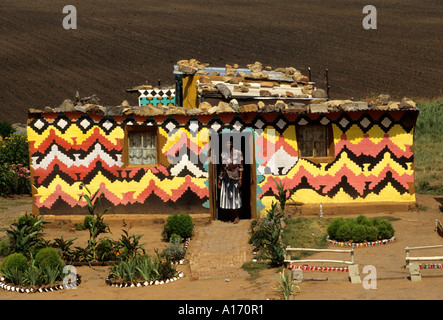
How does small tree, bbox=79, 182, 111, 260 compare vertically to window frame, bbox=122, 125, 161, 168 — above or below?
below

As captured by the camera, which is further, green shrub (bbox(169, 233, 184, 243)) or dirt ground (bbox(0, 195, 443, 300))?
green shrub (bbox(169, 233, 184, 243))

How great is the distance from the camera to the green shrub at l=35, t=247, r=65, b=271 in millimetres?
15334

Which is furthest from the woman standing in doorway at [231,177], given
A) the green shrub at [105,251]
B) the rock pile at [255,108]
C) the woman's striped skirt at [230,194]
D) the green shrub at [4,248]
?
the green shrub at [4,248]

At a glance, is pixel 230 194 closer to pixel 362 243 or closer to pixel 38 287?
pixel 362 243

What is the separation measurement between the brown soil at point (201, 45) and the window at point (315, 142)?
28.6 meters

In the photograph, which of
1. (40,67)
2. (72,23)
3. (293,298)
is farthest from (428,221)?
(72,23)

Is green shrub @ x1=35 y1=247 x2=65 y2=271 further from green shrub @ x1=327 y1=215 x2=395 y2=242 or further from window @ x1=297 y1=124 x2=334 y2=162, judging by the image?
window @ x1=297 y1=124 x2=334 y2=162

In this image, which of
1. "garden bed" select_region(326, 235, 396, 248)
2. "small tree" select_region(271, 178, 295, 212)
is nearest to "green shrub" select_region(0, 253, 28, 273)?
"garden bed" select_region(326, 235, 396, 248)

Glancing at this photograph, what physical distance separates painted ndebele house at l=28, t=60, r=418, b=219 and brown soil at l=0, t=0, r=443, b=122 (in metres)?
26.7

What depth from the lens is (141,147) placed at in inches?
790

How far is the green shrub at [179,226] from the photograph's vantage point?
18359 millimetres

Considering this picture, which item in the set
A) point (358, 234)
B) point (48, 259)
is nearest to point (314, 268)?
point (358, 234)

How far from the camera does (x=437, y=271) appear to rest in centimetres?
1391

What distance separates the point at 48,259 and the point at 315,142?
778cm
